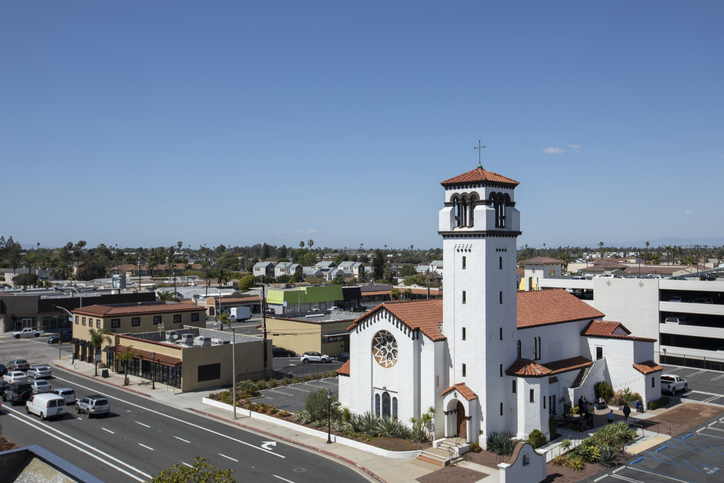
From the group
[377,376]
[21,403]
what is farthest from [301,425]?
[21,403]

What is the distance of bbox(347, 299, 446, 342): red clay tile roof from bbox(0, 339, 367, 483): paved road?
31.8 feet

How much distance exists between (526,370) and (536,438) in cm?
402

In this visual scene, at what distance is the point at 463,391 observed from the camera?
1281 inches

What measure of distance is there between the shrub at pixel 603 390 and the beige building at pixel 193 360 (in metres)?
29.3

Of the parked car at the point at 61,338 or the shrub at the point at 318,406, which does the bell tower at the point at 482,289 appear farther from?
the parked car at the point at 61,338

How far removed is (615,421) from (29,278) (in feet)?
470

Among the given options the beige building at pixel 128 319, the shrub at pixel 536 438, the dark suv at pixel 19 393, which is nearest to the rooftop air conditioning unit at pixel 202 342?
the beige building at pixel 128 319

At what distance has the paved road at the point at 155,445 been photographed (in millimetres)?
28328

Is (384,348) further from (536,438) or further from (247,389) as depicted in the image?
(247,389)

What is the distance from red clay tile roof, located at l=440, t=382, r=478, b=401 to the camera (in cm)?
3219

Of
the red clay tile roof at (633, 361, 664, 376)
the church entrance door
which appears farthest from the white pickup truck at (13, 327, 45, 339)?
the red clay tile roof at (633, 361, 664, 376)

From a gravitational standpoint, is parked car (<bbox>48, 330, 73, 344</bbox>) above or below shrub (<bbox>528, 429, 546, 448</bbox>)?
below

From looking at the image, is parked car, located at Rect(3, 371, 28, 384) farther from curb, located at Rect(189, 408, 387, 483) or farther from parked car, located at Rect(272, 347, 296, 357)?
parked car, located at Rect(272, 347, 296, 357)

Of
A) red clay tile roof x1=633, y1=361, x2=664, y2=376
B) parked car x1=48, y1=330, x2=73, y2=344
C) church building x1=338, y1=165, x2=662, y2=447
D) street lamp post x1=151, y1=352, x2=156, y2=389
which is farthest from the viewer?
parked car x1=48, y1=330, x2=73, y2=344
